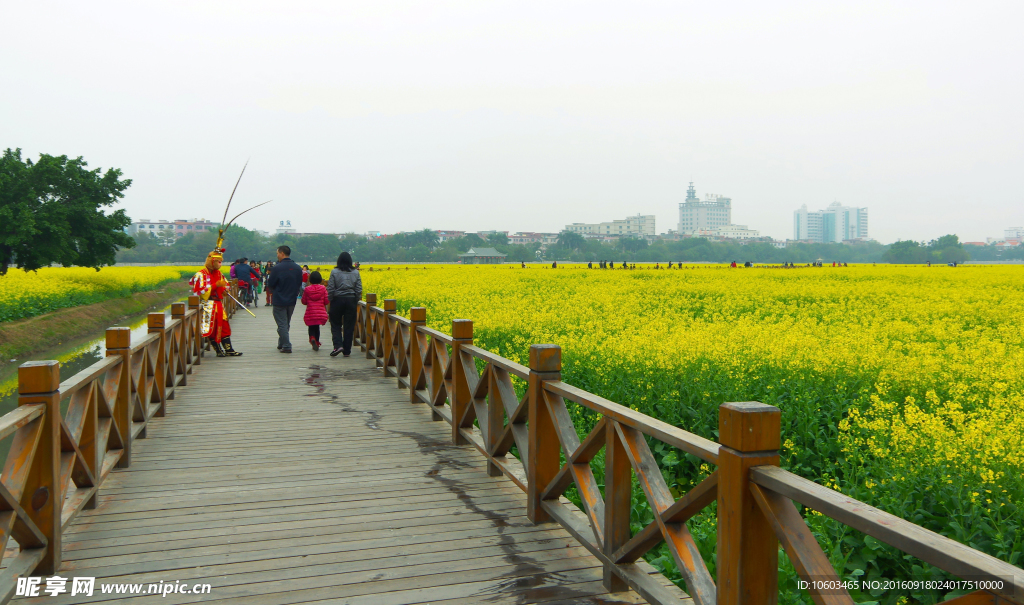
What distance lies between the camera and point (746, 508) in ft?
7.80

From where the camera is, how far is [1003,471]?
4461 millimetres

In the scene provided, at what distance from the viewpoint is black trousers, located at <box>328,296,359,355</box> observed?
40.0 feet

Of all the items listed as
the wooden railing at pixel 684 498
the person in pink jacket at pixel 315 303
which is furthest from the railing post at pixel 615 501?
the person in pink jacket at pixel 315 303

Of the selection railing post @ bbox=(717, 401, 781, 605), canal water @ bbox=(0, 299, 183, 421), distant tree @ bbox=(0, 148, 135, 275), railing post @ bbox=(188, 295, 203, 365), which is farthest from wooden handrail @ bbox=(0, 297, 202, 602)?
distant tree @ bbox=(0, 148, 135, 275)

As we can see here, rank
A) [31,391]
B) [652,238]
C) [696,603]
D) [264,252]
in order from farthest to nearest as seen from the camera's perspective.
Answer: [652,238] < [264,252] < [31,391] < [696,603]

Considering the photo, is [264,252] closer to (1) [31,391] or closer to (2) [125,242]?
(2) [125,242]

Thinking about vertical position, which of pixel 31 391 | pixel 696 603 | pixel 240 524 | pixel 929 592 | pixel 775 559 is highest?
pixel 31 391

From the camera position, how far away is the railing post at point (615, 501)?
3406mm

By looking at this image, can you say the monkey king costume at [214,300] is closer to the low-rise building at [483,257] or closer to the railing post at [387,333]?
the railing post at [387,333]

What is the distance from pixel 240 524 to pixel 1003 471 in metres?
5.07

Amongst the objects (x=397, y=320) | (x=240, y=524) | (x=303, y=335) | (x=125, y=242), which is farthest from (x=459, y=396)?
(x=125, y=242)

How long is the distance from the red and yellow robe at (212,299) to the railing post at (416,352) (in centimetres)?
430

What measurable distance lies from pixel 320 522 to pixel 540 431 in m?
1.61

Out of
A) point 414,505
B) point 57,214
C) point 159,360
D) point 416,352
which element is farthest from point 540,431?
point 57,214
